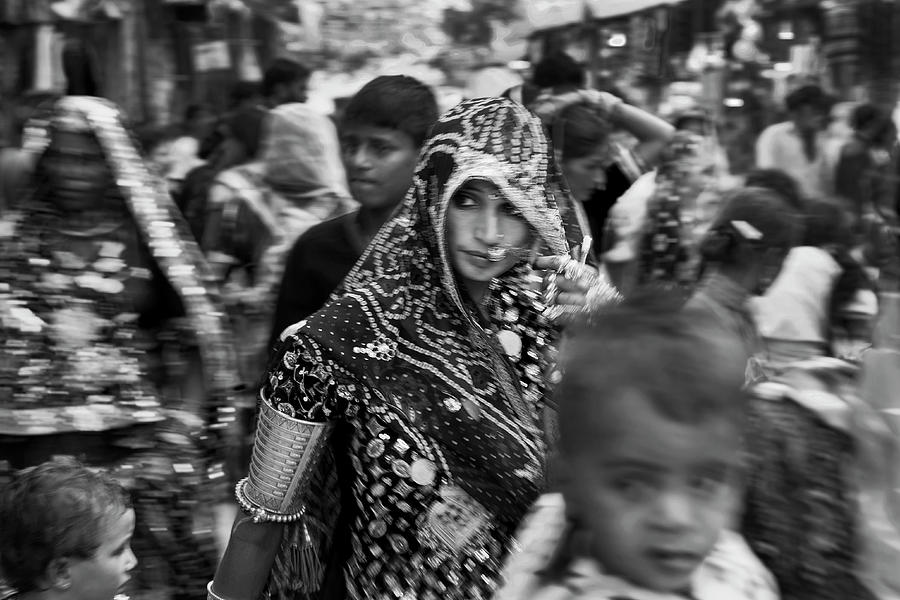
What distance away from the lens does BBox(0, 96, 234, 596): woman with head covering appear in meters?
3.81

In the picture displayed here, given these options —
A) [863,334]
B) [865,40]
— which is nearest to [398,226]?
[863,334]

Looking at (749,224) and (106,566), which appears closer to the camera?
(106,566)

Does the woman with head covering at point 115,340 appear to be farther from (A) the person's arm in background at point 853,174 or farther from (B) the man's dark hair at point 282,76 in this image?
(A) the person's arm in background at point 853,174

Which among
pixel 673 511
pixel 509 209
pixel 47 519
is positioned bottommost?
pixel 47 519

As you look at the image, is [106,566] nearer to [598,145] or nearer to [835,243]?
[598,145]

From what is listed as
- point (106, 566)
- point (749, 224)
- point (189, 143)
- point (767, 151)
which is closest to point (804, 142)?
point (767, 151)

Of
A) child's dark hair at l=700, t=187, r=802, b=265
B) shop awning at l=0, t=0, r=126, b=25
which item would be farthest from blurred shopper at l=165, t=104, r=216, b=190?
child's dark hair at l=700, t=187, r=802, b=265

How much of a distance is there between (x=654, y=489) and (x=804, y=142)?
9.89 meters

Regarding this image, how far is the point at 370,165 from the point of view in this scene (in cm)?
388

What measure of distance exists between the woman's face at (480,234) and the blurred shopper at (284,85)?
5137 mm

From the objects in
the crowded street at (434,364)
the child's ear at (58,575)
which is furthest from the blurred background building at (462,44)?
the child's ear at (58,575)

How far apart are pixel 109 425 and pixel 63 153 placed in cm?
77

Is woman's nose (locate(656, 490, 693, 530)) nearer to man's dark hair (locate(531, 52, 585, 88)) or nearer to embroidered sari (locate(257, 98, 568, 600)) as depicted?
embroidered sari (locate(257, 98, 568, 600))

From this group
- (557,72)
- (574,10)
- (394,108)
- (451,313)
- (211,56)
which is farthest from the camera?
(574,10)
